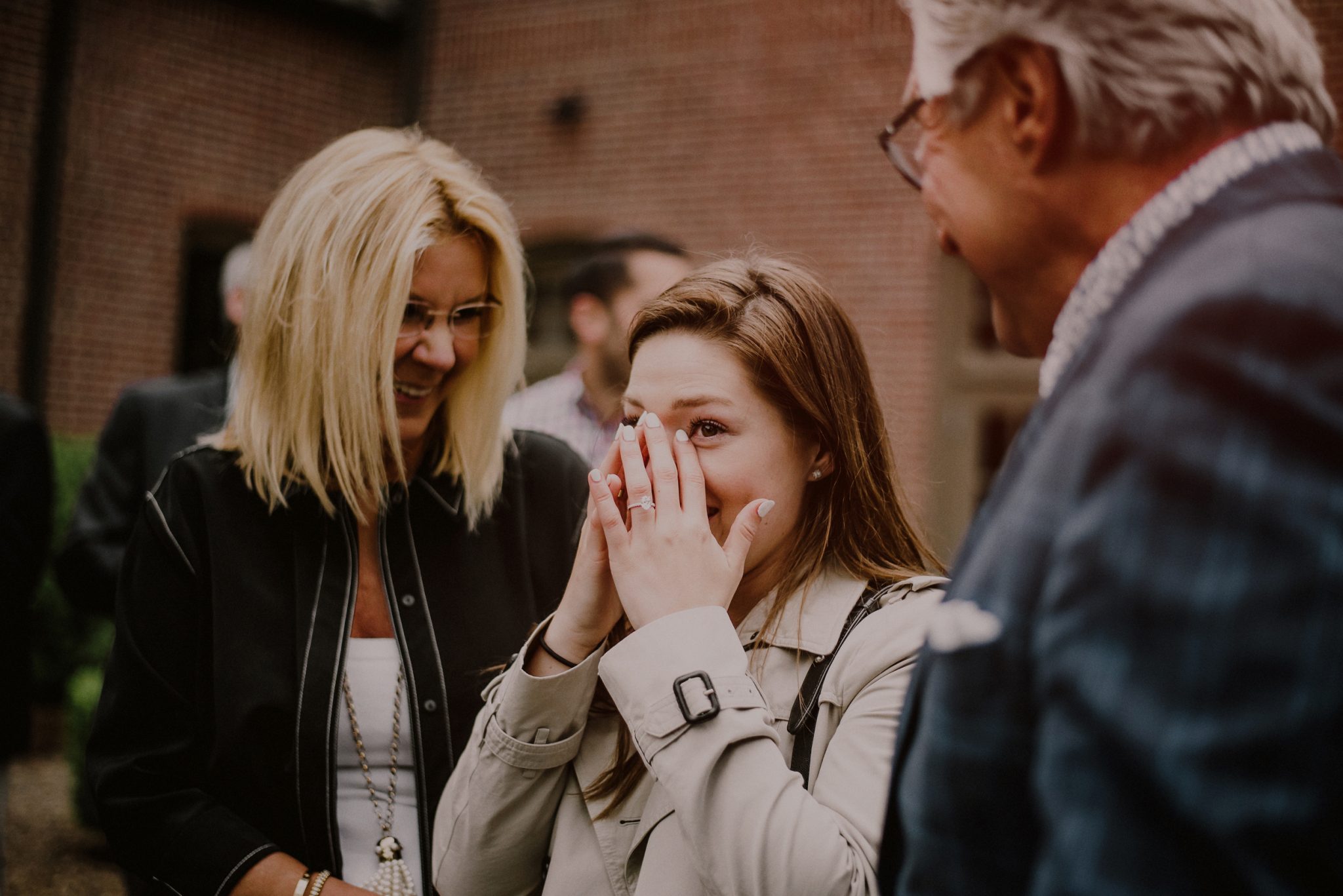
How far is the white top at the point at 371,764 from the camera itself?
2117 millimetres

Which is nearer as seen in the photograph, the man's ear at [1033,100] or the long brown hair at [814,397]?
the man's ear at [1033,100]

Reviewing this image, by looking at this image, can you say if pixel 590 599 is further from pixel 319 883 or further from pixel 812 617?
pixel 319 883

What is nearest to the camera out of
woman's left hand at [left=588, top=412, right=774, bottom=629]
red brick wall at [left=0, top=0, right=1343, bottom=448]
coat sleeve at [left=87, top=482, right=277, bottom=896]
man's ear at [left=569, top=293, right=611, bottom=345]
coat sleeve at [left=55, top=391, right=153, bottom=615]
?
woman's left hand at [left=588, top=412, right=774, bottom=629]

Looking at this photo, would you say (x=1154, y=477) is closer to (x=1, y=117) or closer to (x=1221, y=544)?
(x=1221, y=544)

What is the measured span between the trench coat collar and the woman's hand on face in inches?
9.4

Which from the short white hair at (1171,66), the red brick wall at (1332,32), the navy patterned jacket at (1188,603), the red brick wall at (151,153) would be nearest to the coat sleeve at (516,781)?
the navy patterned jacket at (1188,603)

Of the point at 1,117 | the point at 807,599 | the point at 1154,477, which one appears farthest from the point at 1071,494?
the point at 1,117

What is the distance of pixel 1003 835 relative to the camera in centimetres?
85

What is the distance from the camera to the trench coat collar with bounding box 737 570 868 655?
5.78 ft

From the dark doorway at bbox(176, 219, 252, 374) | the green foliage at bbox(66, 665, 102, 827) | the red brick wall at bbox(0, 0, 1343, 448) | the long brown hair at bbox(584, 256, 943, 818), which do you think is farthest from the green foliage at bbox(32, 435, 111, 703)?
the long brown hair at bbox(584, 256, 943, 818)

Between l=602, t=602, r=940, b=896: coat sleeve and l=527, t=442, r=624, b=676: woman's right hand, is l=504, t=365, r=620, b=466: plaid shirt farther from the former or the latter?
l=602, t=602, r=940, b=896: coat sleeve

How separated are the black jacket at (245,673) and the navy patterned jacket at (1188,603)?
1.53 metres

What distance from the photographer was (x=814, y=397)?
1.96 meters

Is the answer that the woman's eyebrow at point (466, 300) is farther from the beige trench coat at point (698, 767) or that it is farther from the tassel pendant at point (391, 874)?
the tassel pendant at point (391, 874)
